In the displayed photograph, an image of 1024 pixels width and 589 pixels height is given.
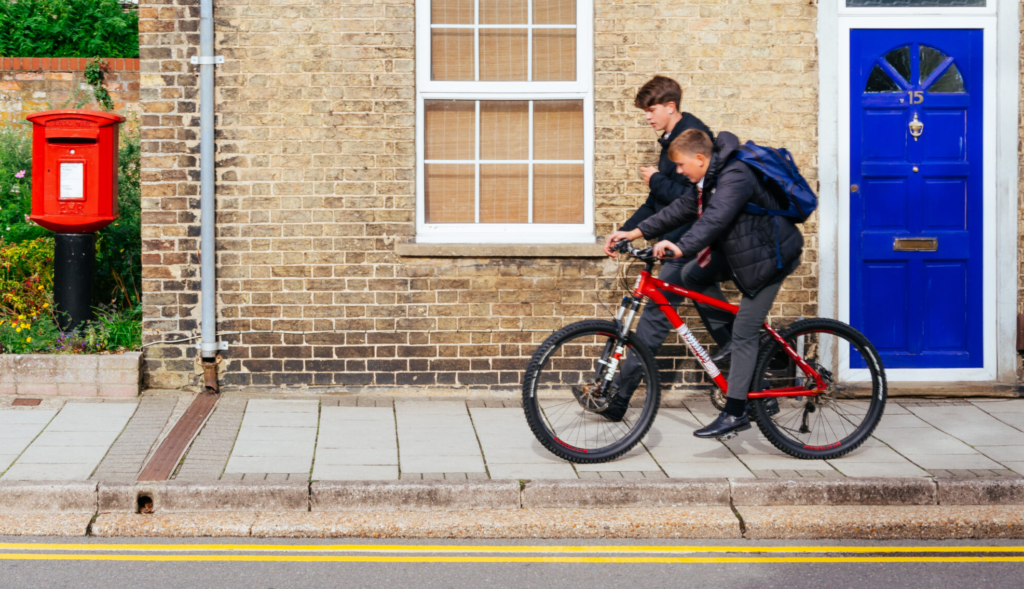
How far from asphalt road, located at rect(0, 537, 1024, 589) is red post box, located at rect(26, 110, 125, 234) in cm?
301

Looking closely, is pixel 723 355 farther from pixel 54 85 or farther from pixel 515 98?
pixel 54 85

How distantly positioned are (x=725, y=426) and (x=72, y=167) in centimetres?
463

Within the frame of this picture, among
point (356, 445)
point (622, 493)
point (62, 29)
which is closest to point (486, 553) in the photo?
point (622, 493)

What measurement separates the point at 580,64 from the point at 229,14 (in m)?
2.38

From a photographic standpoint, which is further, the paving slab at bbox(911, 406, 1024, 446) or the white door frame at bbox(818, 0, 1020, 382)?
the white door frame at bbox(818, 0, 1020, 382)

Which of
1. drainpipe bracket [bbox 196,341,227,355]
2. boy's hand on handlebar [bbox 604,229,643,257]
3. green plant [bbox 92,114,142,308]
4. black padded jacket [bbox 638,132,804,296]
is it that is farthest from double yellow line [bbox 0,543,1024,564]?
green plant [bbox 92,114,142,308]

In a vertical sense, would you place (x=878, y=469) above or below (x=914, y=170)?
below

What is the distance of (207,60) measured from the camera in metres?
6.45

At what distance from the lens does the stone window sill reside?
→ 6.63 metres

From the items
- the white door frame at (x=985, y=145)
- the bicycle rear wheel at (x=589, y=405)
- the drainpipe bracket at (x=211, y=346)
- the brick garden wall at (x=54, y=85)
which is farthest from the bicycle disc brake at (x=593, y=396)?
the brick garden wall at (x=54, y=85)

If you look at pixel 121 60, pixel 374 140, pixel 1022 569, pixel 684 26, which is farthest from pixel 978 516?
pixel 121 60

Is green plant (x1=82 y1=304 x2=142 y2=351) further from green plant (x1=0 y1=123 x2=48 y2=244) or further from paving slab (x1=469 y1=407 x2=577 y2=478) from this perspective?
paving slab (x1=469 y1=407 x2=577 y2=478)

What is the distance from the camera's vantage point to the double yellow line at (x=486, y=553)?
4117 mm

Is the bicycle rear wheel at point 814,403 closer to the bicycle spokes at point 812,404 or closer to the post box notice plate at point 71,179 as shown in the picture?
the bicycle spokes at point 812,404
